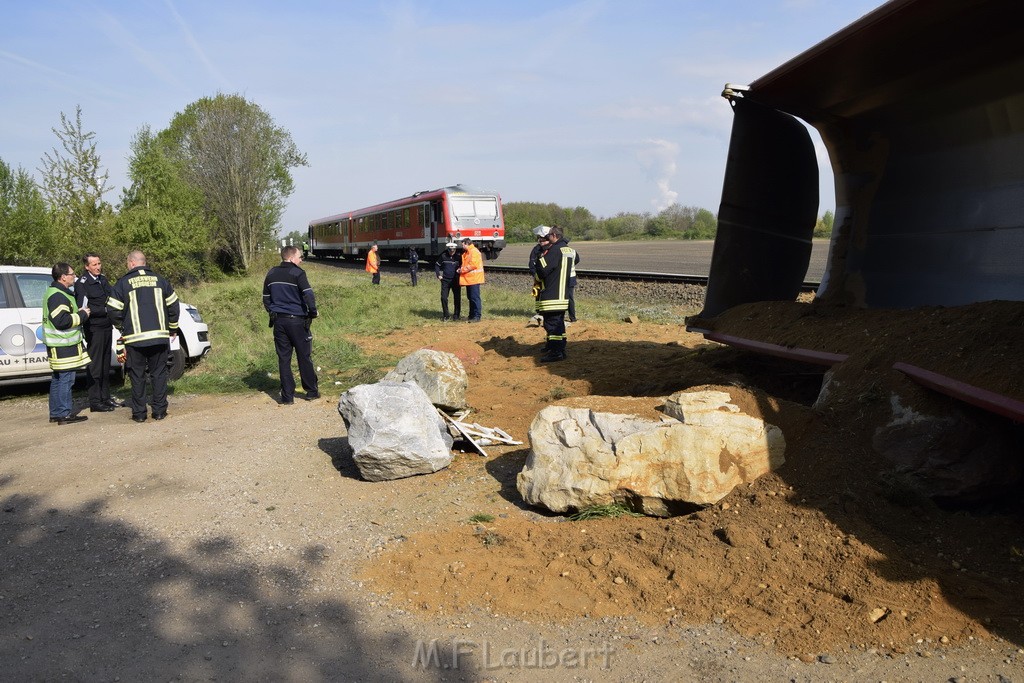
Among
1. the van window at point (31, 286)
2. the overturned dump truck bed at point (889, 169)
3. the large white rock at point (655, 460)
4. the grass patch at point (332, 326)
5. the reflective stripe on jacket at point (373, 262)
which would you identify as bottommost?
the grass patch at point (332, 326)

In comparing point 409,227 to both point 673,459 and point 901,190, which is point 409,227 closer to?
point 901,190

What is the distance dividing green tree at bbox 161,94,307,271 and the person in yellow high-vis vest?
28185 millimetres

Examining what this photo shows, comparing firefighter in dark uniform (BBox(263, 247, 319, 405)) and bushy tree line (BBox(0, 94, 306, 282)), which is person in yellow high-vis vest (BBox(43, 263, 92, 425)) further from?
bushy tree line (BBox(0, 94, 306, 282))

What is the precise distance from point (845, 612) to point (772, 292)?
15.3ft

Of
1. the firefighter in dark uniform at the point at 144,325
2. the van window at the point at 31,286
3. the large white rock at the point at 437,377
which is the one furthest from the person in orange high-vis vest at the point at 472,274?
the van window at the point at 31,286

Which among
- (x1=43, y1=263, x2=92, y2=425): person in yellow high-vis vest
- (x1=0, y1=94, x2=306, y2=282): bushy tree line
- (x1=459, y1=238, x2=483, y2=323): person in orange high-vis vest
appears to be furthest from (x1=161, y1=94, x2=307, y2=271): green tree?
(x1=43, y1=263, x2=92, y2=425): person in yellow high-vis vest

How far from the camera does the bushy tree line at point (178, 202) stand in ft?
65.0

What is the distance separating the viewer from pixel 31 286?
29.4 ft

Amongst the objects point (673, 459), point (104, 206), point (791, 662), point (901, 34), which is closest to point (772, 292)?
point (901, 34)

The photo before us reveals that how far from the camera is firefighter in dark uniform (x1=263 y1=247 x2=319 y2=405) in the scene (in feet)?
25.8

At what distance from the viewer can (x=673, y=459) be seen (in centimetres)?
436

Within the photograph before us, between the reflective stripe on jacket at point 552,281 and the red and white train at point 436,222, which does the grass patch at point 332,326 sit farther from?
the red and white train at point 436,222

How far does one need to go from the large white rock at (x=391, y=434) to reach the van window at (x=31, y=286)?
5620mm

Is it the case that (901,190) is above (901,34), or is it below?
below
